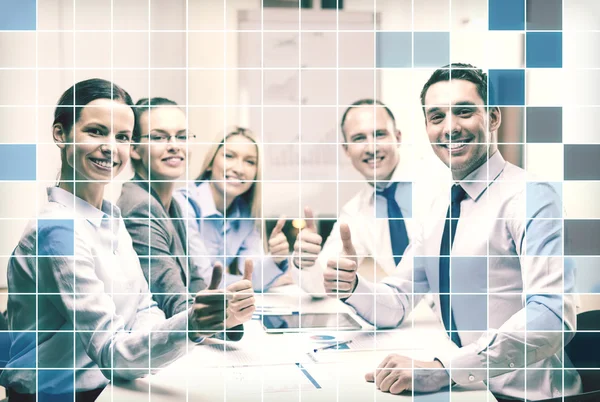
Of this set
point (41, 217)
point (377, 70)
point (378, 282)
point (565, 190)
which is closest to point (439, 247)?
point (378, 282)

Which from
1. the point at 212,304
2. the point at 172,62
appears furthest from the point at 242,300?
the point at 172,62

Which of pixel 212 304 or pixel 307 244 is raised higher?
pixel 307 244

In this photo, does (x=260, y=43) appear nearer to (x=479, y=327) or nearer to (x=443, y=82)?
(x=443, y=82)

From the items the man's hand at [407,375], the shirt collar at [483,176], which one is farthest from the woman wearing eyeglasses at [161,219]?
the shirt collar at [483,176]

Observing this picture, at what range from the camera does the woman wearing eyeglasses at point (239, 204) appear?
2678 millimetres

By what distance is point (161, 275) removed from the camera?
268cm

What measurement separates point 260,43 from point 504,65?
889 mm

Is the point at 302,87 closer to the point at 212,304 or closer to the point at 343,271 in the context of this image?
the point at 343,271

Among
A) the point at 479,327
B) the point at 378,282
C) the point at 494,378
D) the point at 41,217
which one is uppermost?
the point at 41,217

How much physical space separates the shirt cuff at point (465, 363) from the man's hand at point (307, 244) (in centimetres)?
59

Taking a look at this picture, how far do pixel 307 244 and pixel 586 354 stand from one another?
111cm

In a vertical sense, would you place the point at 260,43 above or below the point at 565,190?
above

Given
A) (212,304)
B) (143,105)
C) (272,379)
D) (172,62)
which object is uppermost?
(172,62)

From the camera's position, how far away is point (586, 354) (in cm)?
275
